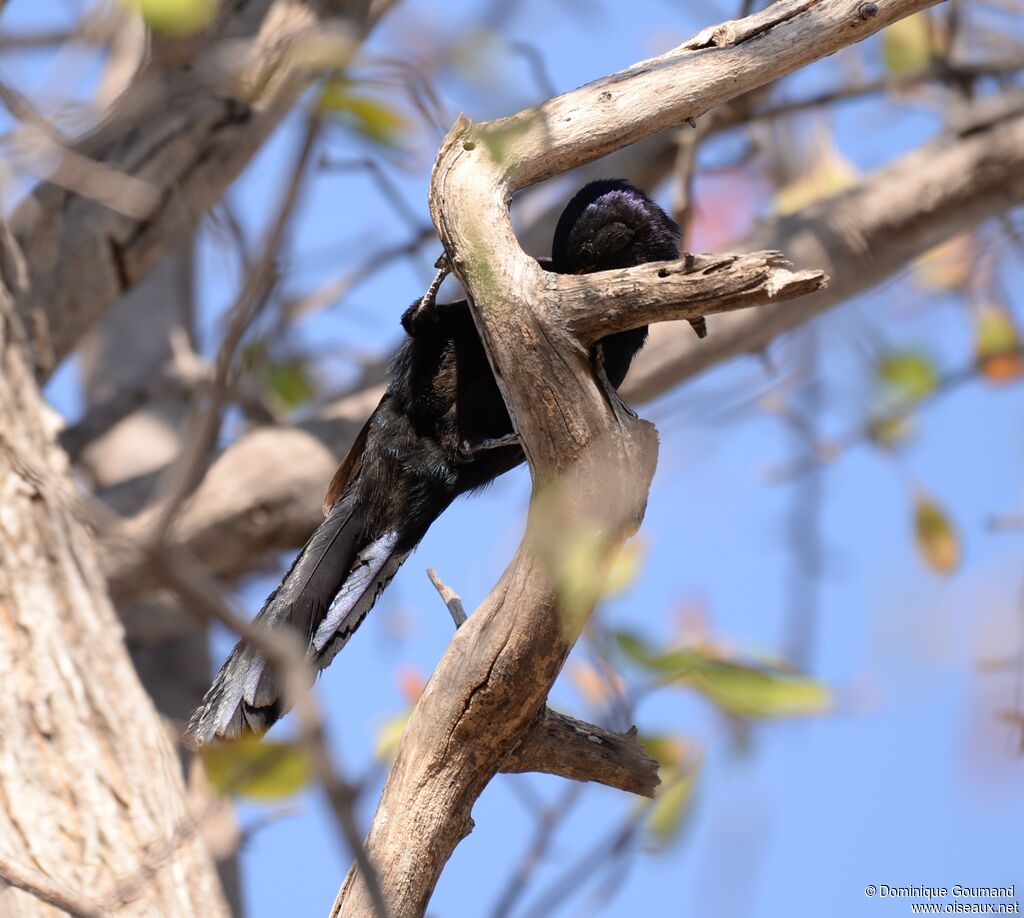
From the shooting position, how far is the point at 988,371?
4.69 m

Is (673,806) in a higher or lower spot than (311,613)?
lower

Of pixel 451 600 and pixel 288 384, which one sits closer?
pixel 451 600

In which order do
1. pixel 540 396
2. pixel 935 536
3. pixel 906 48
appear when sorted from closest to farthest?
1. pixel 540 396
2. pixel 935 536
3. pixel 906 48

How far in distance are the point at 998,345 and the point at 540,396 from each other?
9.79 ft

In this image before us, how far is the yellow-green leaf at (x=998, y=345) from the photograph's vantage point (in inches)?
181

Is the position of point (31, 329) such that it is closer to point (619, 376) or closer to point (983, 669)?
point (619, 376)

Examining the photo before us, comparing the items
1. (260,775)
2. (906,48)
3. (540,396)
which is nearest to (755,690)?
(540,396)

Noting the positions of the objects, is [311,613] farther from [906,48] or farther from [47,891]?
[906,48]

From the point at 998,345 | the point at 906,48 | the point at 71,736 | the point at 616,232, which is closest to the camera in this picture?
the point at 71,736

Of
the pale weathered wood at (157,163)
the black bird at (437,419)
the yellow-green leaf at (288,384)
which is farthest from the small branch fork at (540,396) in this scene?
the yellow-green leaf at (288,384)

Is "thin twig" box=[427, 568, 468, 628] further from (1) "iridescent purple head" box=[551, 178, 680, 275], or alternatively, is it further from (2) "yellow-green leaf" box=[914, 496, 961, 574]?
(2) "yellow-green leaf" box=[914, 496, 961, 574]

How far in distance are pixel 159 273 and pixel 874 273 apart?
12.7 ft

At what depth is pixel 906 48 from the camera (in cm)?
521

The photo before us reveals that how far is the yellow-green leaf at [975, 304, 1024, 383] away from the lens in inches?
181
